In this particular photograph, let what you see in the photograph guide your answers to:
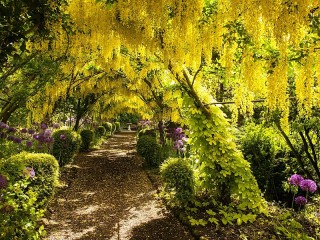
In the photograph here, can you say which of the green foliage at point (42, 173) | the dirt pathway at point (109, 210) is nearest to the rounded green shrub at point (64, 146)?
the dirt pathway at point (109, 210)

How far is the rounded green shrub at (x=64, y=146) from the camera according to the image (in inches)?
356

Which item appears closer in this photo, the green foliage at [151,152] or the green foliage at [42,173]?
the green foliage at [42,173]

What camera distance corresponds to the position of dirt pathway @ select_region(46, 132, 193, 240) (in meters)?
4.67

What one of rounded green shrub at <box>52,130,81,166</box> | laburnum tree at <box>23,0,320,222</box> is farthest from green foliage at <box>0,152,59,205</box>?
rounded green shrub at <box>52,130,81,166</box>

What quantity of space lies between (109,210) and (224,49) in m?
3.90

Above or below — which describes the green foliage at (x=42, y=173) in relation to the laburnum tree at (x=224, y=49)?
below

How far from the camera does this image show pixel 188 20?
3635 mm

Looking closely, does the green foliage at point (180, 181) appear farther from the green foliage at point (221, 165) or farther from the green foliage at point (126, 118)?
the green foliage at point (126, 118)

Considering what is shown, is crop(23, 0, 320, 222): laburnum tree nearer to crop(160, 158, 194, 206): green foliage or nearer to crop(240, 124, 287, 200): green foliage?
crop(160, 158, 194, 206): green foliage

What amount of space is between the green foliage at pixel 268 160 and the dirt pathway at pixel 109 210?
8.74 feet

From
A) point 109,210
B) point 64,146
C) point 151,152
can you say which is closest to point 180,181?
point 109,210

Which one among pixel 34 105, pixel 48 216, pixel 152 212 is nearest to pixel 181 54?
pixel 152 212

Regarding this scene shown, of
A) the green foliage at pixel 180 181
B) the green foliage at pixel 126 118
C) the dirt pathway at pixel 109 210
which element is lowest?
the dirt pathway at pixel 109 210

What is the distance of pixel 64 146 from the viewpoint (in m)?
9.24
